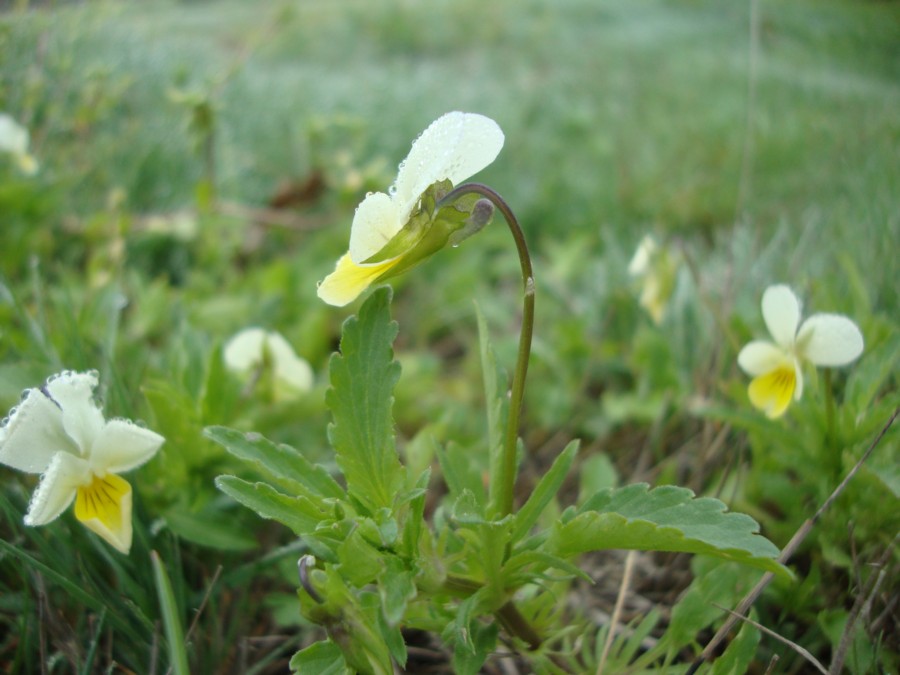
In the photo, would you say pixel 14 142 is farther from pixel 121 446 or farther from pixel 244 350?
pixel 121 446

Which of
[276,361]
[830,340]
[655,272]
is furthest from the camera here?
[655,272]

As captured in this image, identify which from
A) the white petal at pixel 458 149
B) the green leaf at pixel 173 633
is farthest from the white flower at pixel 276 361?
the white petal at pixel 458 149

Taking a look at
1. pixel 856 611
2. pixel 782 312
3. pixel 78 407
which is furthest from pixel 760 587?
pixel 78 407

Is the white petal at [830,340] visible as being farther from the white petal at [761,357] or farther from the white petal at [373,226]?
the white petal at [373,226]

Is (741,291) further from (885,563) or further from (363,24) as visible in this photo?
(363,24)

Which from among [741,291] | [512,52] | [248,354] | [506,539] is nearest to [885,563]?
[506,539]

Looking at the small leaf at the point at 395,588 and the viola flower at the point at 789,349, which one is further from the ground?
the viola flower at the point at 789,349
